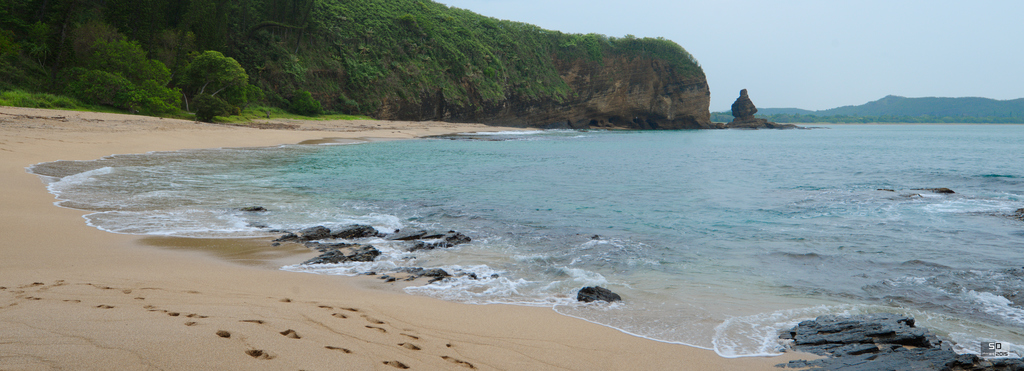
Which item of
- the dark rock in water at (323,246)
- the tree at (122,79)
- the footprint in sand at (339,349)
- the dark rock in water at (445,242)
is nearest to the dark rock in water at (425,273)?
the dark rock in water at (445,242)

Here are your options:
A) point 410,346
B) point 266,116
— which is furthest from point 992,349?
point 266,116

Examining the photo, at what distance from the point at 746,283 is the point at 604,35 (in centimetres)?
7346

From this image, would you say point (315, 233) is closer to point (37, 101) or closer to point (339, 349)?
point (339, 349)

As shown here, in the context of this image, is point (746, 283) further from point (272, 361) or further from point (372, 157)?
point (372, 157)

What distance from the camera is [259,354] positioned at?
2.85m

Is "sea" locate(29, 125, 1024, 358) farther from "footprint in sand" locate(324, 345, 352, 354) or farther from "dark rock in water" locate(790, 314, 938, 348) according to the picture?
"footprint in sand" locate(324, 345, 352, 354)

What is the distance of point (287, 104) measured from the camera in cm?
4241

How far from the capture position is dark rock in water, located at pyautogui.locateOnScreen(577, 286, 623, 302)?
4859 mm

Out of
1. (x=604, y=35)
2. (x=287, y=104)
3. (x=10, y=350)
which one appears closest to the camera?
(x=10, y=350)

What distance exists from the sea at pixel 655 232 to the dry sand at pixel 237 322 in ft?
1.55

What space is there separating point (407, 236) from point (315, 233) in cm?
127

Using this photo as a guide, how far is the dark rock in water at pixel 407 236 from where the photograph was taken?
23.7ft

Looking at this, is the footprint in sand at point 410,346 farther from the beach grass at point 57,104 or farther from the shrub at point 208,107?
the shrub at point 208,107

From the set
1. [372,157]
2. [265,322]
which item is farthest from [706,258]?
[372,157]
